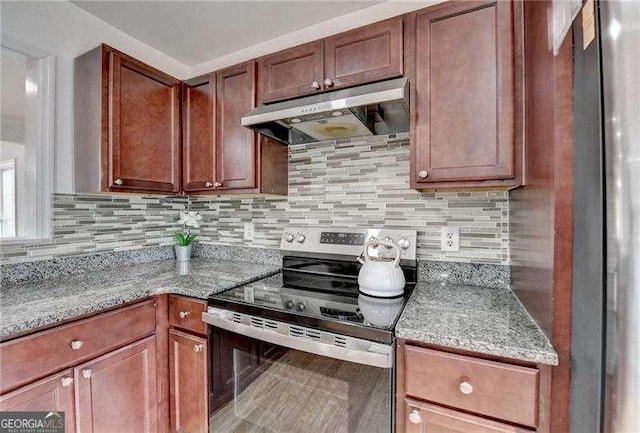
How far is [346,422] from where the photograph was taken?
961 mm

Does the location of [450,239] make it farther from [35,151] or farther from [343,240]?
[35,151]

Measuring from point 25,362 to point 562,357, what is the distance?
5.31ft

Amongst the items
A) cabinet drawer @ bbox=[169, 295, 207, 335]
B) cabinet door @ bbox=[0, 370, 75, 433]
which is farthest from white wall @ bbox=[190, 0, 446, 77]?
cabinet door @ bbox=[0, 370, 75, 433]

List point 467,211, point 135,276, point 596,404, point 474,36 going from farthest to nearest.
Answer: point 135,276, point 467,211, point 474,36, point 596,404

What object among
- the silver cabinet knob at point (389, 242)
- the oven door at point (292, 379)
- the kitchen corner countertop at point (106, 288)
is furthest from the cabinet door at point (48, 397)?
the silver cabinet knob at point (389, 242)

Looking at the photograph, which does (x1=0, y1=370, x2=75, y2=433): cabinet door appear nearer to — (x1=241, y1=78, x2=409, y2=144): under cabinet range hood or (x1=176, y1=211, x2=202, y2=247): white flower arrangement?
(x1=176, y1=211, x2=202, y2=247): white flower arrangement

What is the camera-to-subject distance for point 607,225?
589mm

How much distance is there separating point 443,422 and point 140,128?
6.45 feet

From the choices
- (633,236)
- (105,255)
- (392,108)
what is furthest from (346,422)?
(105,255)

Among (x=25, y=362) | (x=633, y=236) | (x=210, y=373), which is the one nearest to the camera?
(x=633, y=236)

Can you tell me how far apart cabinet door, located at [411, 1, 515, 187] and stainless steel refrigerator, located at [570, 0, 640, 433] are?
0.40 m

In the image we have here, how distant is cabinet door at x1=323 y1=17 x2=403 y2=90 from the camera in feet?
4.13

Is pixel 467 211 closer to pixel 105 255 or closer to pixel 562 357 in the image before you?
pixel 562 357

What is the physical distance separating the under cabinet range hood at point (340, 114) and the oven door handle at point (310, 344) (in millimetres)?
904
